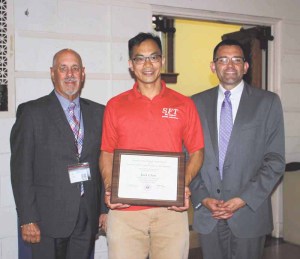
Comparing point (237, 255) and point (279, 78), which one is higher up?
point (279, 78)

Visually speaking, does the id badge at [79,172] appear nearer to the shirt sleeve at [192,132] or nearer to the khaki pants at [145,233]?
the khaki pants at [145,233]

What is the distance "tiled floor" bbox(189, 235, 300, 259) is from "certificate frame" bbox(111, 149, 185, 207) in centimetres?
199

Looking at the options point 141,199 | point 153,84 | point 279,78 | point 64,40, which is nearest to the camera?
point 141,199

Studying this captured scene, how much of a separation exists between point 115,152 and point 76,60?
2.27ft

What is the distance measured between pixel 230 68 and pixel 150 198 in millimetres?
909

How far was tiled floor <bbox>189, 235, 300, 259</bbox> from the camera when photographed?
3.86 m

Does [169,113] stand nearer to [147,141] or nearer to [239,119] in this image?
[147,141]

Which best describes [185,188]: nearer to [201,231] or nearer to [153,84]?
[201,231]

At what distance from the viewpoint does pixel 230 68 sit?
2.37 meters

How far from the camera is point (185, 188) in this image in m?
2.08

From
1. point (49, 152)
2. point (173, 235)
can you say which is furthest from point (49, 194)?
point (173, 235)

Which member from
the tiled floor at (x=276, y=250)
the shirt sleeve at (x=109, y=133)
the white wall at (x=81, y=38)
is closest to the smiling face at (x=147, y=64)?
the shirt sleeve at (x=109, y=133)

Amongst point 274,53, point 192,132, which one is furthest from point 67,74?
point 274,53

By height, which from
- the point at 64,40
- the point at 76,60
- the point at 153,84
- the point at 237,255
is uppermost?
the point at 64,40
